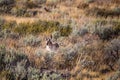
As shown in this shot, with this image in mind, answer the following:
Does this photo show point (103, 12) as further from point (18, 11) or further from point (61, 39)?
point (61, 39)

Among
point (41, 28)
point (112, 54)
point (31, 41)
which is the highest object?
point (112, 54)

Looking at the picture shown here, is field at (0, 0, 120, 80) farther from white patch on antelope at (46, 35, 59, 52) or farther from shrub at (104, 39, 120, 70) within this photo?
white patch on antelope at (46, 35, 59, 52)

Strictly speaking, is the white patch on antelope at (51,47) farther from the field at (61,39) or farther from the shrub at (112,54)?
the shrub at (112,54)

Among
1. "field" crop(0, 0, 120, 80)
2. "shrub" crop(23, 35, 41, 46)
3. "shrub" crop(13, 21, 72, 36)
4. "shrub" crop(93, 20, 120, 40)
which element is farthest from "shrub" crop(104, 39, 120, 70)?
"shrub" crop(13, 21, 72, 36)

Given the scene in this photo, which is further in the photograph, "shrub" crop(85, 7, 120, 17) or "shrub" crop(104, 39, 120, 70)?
"shrub" crop(85, 7, 120, 17)

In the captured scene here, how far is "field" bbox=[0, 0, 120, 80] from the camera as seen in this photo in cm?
904

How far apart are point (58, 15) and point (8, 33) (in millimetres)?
3685

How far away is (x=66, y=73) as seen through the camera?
9.21m

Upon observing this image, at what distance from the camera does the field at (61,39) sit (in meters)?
9.04

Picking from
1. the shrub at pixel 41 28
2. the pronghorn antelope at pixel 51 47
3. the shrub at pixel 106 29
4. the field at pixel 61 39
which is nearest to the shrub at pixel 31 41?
the field at pixel 61 39

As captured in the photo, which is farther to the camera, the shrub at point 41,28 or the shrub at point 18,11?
the shrub at point 18,11

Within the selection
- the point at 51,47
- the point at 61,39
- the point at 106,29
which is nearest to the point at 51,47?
the point at 51,47

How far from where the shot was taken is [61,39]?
12.6 m

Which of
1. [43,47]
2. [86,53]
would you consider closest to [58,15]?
[43,47]
